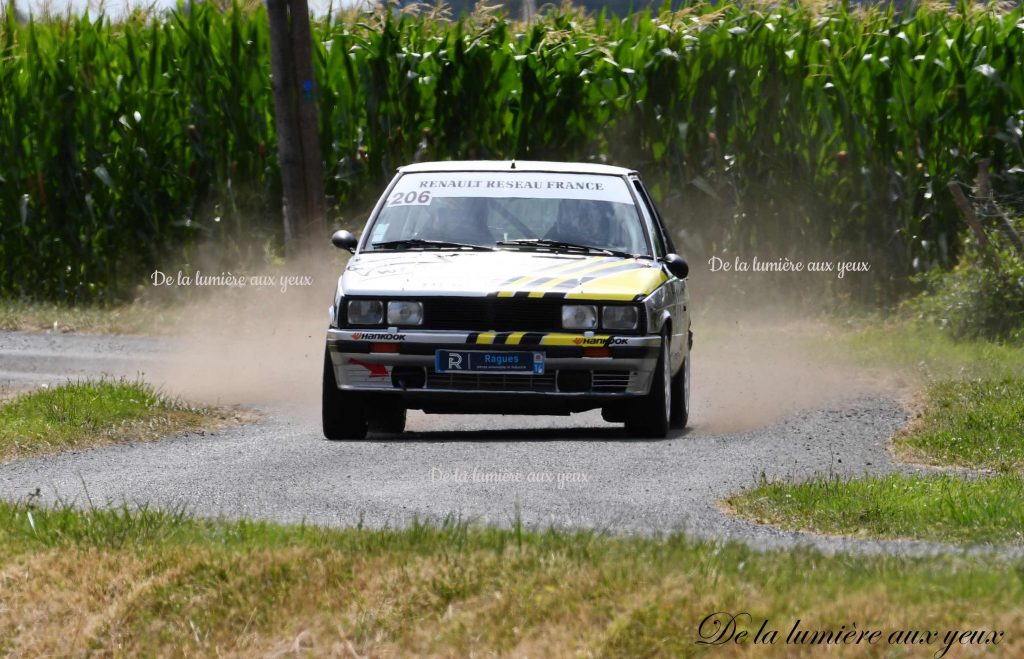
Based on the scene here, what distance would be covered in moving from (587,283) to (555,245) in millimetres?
783

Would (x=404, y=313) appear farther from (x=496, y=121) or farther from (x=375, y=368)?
(x=496, y=121)

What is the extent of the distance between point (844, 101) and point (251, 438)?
10561mm

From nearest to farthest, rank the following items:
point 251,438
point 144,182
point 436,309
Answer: point 436,309, point 251,438, point 144,182

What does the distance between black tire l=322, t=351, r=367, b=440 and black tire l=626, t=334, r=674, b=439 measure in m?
1.67

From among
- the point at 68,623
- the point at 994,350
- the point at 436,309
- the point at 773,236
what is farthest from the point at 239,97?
the point at 68,623

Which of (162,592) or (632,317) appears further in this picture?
(632,317)

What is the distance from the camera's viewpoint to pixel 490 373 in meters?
10.0

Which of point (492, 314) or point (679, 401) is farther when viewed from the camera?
point (679, 401)

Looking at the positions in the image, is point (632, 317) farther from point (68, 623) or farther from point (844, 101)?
point (844, 101)

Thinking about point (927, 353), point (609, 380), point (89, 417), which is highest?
point (609, 380)

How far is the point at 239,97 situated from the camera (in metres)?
20.9

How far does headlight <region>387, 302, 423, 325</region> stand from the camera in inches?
395

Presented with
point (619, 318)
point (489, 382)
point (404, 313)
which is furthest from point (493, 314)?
point (619, 318)

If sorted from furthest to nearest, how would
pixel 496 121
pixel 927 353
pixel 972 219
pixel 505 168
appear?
pixel 496 121 → pixel 972 219 → pixel 927 353 → pixel 505 168
